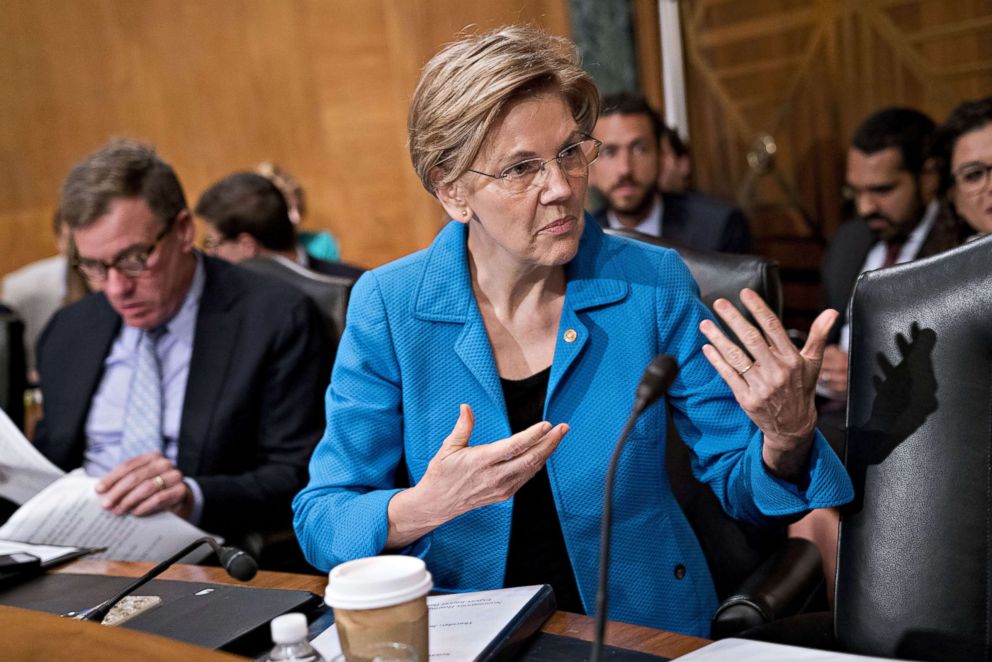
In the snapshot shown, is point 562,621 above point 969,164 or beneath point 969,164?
beneath

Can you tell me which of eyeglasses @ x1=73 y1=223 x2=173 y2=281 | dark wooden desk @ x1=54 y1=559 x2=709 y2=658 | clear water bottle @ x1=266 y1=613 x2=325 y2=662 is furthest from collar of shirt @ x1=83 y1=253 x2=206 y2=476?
clear water bottle @ x1=266 y1=613 x2=325 y2=662

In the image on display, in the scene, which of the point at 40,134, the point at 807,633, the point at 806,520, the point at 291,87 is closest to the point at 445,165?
the point at 807,633

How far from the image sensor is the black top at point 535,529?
156 centimetres

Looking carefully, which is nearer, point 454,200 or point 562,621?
point 562,621

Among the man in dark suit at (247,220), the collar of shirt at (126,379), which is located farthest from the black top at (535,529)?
the man in dark suit at (247,220)

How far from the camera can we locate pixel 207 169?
622cm

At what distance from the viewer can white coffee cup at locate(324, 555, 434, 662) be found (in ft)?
2.95

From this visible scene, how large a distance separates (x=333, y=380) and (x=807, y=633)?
75cm

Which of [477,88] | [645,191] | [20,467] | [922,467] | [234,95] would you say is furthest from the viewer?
[234,95]

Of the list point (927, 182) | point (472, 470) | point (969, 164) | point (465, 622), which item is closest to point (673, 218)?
point (927, 182)

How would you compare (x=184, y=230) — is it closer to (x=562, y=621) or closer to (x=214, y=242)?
(x=214, y=242)

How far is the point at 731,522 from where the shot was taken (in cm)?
185

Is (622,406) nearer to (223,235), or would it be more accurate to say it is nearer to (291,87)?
(223,235)

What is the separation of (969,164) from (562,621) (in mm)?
1944
